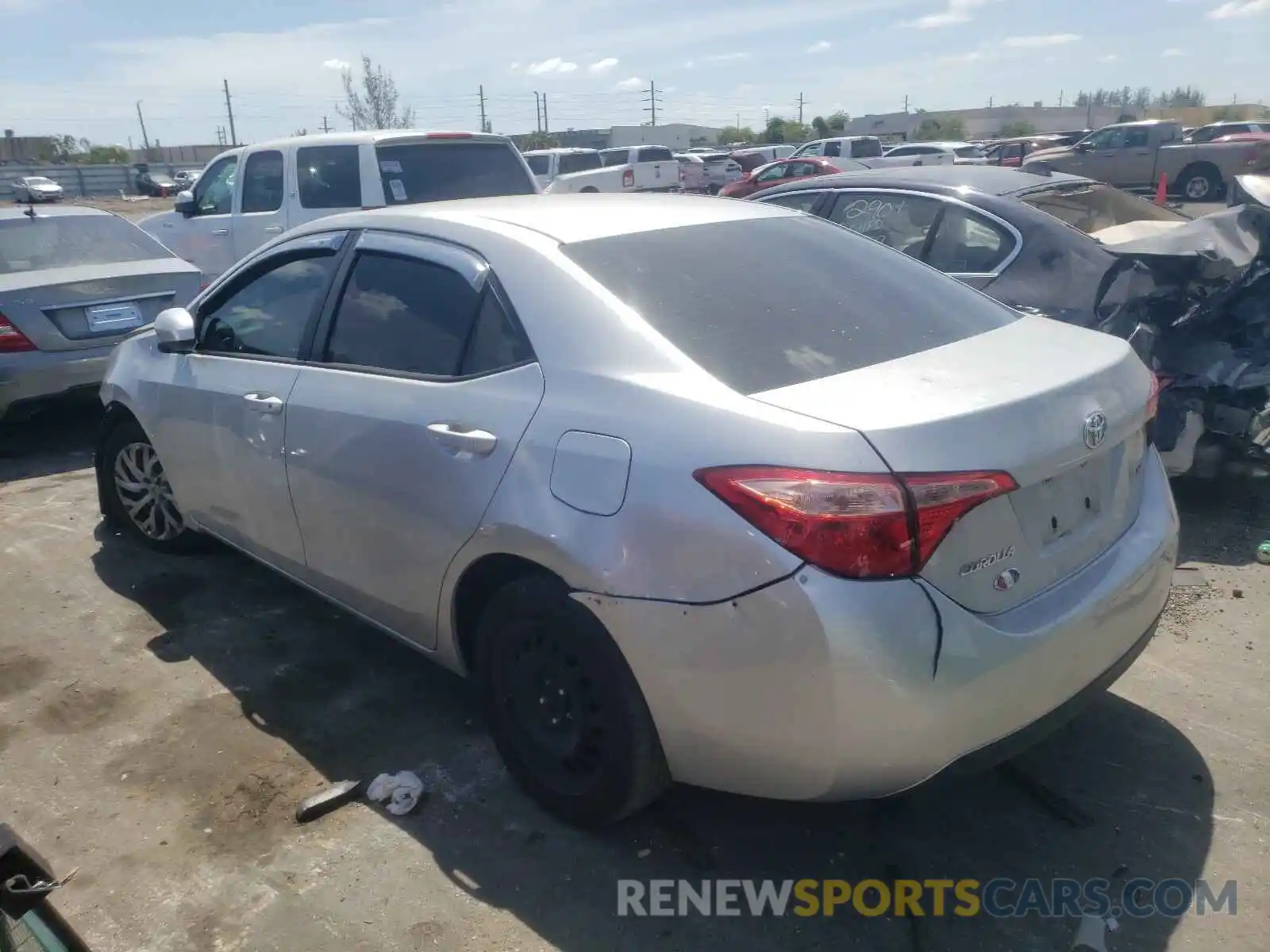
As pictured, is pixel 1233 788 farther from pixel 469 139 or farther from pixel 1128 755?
pixel 469 139

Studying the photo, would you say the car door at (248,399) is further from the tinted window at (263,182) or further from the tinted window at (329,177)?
the tinted window at (263,182)

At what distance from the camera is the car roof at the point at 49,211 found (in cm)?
702

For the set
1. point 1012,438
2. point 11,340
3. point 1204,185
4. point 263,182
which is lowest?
point 1204,185

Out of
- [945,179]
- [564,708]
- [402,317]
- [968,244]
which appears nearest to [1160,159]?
[945,179]

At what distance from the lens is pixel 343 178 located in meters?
8.39

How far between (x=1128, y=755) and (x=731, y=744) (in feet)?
5.08

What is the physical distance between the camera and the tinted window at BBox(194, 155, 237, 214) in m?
9.75

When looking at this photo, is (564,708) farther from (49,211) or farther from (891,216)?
(49,211)

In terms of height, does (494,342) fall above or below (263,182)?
below

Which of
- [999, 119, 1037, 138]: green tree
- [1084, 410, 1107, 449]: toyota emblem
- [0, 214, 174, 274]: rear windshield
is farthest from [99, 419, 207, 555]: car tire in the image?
[999, 119, 1037, 138]: green tree

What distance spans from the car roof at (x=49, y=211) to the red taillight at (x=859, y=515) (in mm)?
6797

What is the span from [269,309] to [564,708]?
6.90 feet

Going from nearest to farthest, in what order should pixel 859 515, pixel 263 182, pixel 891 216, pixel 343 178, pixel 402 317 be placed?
pixel 859 515 → pixel 402 317 → pixel 891 216 → pixel 343 178 → pixel 263 182

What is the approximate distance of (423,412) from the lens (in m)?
3.04
